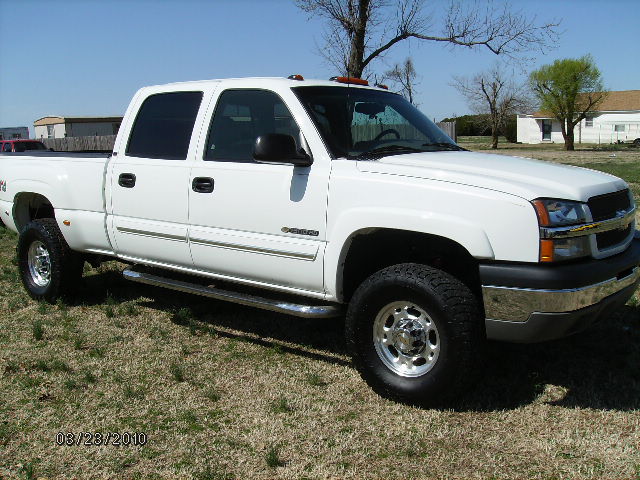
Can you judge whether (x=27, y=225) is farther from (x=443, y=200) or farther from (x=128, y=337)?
(x=443, y=200)

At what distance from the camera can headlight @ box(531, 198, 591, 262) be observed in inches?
140

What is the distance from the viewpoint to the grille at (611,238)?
152 inches

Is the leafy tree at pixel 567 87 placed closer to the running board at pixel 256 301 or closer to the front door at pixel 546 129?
the front door at pixel 546 129

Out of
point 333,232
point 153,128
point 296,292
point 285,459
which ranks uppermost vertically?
point 153,128

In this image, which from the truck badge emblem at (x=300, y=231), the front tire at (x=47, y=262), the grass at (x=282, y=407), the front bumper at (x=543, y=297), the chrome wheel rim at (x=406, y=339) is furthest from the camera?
the front tire at (x=47, y=262)

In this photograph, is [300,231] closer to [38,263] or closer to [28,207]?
[38,263]

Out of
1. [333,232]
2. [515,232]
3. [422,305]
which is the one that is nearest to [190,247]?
[333,232]

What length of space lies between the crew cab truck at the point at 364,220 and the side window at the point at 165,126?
15 millimetres

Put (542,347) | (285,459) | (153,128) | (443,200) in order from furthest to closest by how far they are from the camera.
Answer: (153,128) < (542,347) < (443,200) < (285,459)

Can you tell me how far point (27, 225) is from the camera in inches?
257

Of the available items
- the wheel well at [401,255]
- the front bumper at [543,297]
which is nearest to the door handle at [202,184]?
the wheel well at [401,255]

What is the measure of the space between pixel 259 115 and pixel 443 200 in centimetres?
173

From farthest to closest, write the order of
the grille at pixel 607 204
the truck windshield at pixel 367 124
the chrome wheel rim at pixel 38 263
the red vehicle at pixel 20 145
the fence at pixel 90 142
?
the red vehicle at pixel 20 145 < the fence at pixel 90 142 < the chrome wheel rim at pixel 38 263 < the truck windshield at pixel 367 124 < the grille at pixel 607 204

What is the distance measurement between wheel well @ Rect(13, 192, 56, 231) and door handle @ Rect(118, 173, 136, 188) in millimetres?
1455
